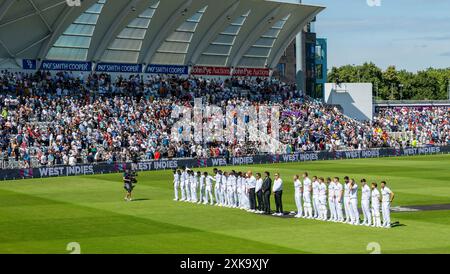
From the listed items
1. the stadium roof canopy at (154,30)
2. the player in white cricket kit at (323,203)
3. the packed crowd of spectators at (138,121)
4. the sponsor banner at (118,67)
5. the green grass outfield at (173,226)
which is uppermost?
the stadium roof canopy at (154,30)

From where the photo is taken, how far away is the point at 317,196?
1267 inches

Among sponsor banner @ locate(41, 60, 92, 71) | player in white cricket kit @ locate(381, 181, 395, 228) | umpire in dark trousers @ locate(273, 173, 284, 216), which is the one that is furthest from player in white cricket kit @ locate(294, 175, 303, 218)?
sponsor banner @ locate(41, 60, 92, 71)

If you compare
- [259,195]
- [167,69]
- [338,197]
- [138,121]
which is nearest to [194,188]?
Result: [259,195]

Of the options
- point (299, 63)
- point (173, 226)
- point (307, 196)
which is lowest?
point (173, 226)

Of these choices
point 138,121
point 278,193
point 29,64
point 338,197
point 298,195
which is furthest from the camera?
point 29,64

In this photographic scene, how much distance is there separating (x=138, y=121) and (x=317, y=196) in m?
37.8

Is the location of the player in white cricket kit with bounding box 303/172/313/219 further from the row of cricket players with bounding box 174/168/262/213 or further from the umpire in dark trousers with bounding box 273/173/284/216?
the row of cricket players with bounding box 174/168/262/213

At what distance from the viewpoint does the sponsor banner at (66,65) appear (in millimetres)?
71875

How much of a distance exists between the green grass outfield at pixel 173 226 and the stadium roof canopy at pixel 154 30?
930 inches

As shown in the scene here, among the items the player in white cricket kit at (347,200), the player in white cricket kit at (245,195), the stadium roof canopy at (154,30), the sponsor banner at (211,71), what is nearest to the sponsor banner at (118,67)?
the stadium roof canopy at (154,30)

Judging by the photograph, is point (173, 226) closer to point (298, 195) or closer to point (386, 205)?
point (298, 195)

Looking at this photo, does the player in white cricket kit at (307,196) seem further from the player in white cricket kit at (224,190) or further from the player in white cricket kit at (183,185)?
the player in white cricket kit at (183,185)

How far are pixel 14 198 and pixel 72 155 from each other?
55.8 feet
